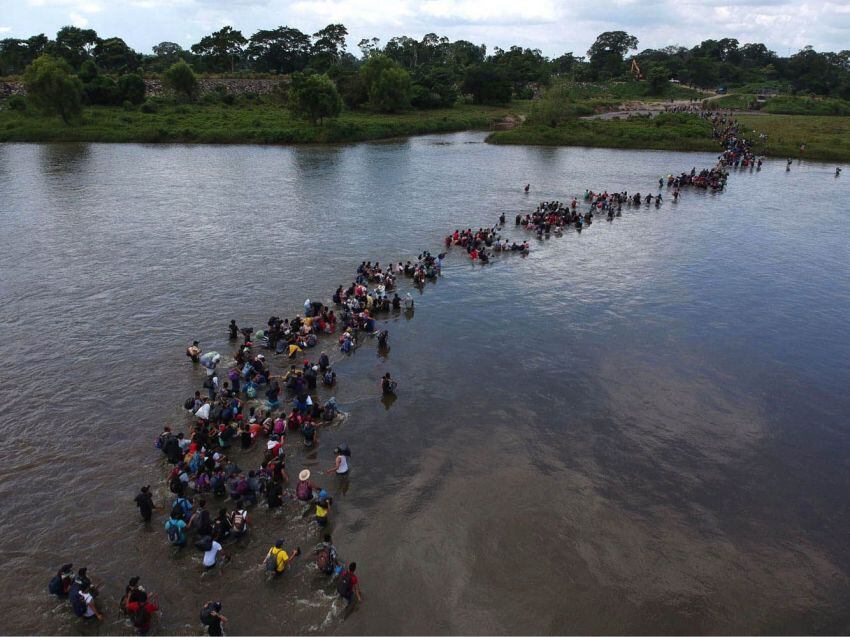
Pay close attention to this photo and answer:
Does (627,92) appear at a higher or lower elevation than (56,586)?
higher

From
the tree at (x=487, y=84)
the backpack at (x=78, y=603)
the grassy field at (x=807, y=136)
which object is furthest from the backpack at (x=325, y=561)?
the tree at (x=487, y=84)

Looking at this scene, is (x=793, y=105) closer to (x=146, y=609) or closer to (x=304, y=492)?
(x=304, y=492)

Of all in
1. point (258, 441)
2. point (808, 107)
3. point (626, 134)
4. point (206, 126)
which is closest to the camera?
point (258, 441)

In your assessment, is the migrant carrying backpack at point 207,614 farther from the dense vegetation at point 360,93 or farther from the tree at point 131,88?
the tree at point 131,88

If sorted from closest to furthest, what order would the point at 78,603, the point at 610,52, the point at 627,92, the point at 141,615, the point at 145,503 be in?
the point at 141,615
the point at 78,603
the point at 145,503
the point at 627,92
the point at 610,52

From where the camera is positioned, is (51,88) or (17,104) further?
(17,104)

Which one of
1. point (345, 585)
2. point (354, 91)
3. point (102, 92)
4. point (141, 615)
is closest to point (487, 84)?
point (354, 91)

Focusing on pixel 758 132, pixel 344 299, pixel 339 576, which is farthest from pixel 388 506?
pixel 758 132
